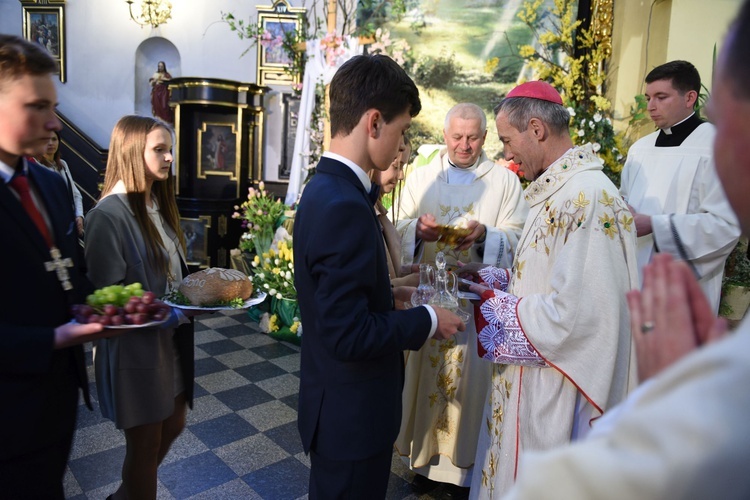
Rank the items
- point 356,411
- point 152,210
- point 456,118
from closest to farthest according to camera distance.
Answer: point 356,411 → point 152,210 → point 456,118

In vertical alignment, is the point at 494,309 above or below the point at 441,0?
below

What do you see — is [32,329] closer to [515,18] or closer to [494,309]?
[494,309]

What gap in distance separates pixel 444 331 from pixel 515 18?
19.8 feet

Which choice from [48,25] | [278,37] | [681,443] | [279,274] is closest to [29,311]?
[681,443]

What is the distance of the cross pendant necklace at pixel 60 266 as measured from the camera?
1431 mm

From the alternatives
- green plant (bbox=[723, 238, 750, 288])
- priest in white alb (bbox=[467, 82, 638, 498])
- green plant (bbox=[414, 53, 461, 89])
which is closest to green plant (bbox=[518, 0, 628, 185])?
green plant (bbox=[414, 53, 461, 89])

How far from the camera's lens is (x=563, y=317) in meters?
1.69

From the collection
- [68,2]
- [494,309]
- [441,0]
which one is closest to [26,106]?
[494,309]

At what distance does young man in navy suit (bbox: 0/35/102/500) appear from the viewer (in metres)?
1.32

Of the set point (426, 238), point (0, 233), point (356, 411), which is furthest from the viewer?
point (426, 238)

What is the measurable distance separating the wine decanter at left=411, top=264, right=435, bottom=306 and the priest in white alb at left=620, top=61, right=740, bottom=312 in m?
1.54

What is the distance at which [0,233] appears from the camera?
1310 millimetres

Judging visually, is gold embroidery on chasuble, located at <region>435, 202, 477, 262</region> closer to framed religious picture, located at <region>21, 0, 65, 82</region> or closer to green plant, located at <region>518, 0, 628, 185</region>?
green plant, located at <region>518, 0, 628, 185</region>

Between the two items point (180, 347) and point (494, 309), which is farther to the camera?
point (180, 347)
